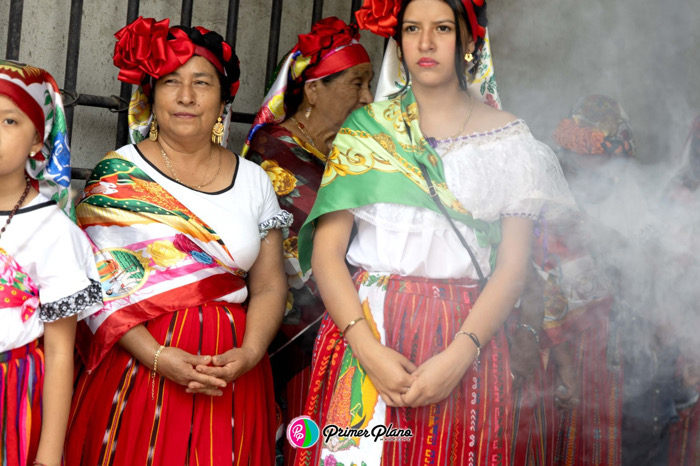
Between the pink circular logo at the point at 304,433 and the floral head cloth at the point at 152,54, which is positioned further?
the floral head cloth at the point at 152,54

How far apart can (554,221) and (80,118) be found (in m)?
2.11

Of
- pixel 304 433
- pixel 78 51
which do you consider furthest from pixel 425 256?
pixel 78 51

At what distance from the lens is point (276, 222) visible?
2996mm

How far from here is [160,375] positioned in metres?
2.69

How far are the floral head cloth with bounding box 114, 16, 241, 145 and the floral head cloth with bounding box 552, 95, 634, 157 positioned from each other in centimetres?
152

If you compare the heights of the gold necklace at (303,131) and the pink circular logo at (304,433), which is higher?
the gold necklace at (303,131)

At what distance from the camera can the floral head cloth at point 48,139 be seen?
2369 mm

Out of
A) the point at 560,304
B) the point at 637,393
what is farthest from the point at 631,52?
the point at 637,393

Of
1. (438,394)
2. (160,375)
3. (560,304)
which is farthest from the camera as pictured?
(560,304)

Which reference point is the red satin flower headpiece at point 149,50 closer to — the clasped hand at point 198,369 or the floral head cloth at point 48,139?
the floral head cloth at point 48,139

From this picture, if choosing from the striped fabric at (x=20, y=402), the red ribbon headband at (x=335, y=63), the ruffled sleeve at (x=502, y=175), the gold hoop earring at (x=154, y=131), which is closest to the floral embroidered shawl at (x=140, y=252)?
the gold hoop earring at (x=154, y=131)

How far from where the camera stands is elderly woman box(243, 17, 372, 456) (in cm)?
326

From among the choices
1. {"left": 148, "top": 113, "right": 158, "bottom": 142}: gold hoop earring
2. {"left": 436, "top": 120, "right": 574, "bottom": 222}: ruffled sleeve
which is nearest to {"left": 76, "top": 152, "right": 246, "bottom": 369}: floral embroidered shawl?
{"left": 148, "top": 113, "right": 158, "bottom": 142}: gold hoop earring

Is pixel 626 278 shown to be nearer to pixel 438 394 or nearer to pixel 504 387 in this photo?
pixel 504 387
